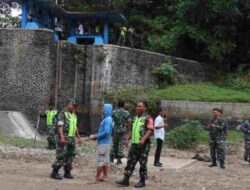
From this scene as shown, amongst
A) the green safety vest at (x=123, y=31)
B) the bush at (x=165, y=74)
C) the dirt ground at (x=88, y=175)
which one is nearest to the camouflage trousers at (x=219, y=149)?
the dirt ground at (x=88, y=175)

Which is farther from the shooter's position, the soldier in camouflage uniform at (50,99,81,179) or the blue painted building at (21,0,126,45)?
the blue painted building at (21,0,126,45)

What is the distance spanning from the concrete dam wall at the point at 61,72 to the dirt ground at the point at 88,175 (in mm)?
7817

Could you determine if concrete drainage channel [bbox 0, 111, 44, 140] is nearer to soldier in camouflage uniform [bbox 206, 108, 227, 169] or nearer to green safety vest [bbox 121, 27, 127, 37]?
soldier in camouflage uniform [bbox 206, 108, 227, 169]

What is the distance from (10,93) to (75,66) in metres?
3.08

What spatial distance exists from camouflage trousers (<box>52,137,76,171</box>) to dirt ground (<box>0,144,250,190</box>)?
0.96ft

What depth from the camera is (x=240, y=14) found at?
1085 inches

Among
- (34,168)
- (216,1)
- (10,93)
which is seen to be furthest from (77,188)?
(216,1)

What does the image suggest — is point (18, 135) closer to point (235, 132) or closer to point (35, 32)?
point (35, 32)

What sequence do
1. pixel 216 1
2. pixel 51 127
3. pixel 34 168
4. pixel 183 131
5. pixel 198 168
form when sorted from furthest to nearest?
pixel 216 1 < pixel 183 131 < pixel 51 127 < pixel 198 168 < pixel 34 168

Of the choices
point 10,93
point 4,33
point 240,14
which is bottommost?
point 10,93

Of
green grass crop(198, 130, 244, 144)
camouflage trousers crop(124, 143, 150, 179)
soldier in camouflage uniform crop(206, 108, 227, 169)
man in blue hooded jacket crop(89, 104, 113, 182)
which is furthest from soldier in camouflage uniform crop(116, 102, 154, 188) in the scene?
green grass crop(198, 130, 244, 144)

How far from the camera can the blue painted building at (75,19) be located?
24281mm

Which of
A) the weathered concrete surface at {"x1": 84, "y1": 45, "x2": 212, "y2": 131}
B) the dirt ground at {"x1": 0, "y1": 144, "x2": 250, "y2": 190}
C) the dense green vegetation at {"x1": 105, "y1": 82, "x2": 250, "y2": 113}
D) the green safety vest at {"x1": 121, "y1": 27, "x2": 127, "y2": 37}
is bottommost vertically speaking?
the dirt ground at {"x1": 0, "y1": 144, "x2": 250, "y2": 190}

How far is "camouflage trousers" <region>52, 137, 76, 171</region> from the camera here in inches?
388
